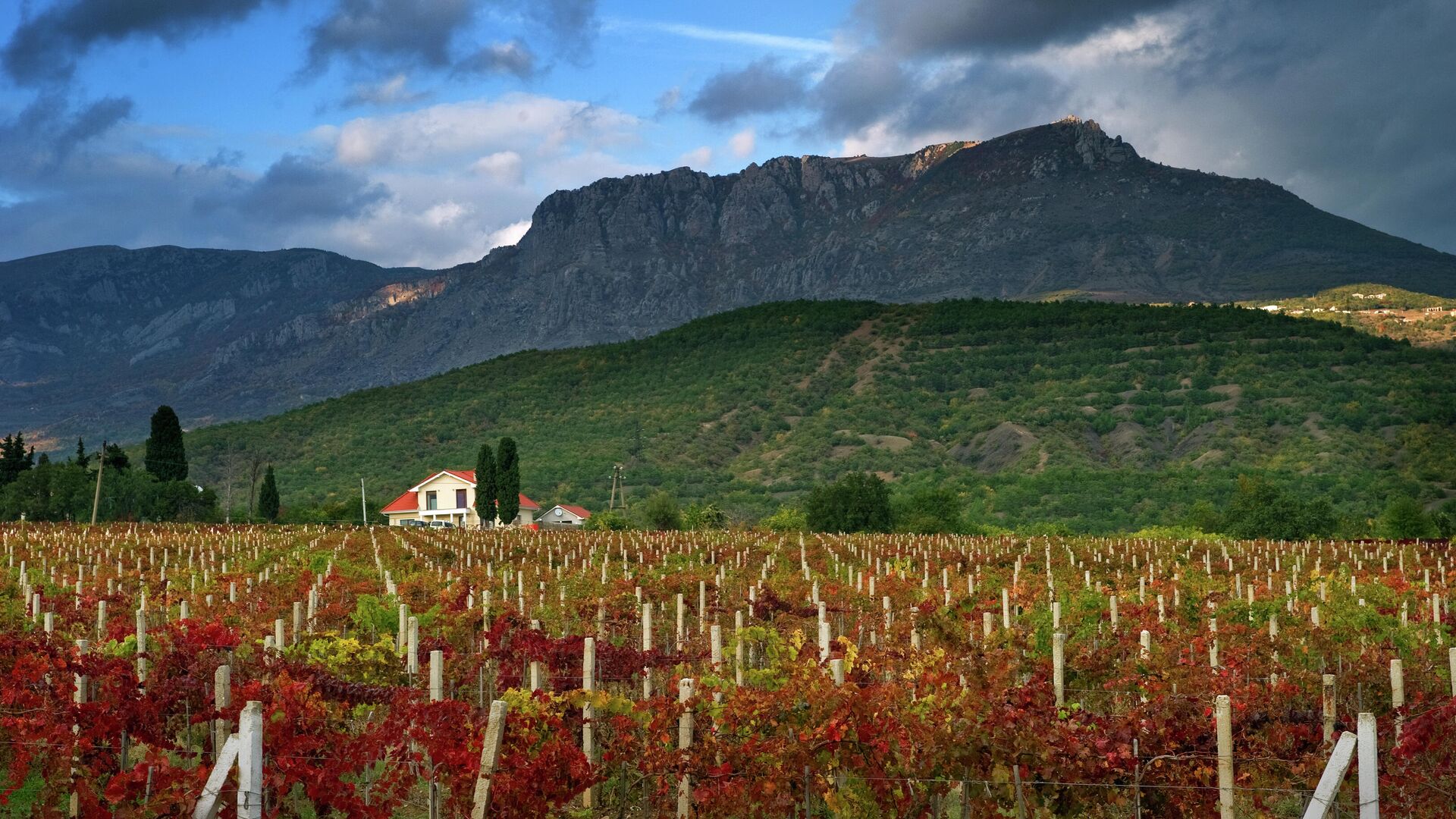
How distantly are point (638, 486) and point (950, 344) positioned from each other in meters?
42.5

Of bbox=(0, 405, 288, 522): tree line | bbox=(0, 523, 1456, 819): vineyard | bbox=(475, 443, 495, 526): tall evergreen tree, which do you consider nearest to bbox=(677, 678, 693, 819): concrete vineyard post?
bbox=(0, 523, 1456, 819): vineyard

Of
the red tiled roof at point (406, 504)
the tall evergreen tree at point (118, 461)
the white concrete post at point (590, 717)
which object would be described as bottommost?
the white concrete post at point (590, 717)

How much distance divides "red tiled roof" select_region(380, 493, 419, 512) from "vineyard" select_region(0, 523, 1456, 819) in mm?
62699

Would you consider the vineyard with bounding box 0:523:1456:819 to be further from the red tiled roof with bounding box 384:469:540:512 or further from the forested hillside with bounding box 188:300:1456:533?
the red tiled roof with bounding box 384:469:540:512

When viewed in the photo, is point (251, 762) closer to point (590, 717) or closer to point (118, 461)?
point (590, 717)

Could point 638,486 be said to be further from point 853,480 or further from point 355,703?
point 355,703

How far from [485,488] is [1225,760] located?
213 ft

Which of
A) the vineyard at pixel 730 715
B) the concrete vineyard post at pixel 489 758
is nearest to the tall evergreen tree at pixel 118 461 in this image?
the vineyard at pixel 730 715

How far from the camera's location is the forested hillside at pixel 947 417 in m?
78.8

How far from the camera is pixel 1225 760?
7.44m

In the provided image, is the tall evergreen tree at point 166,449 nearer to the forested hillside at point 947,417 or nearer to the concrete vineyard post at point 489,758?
the forested hillside at point 947,417

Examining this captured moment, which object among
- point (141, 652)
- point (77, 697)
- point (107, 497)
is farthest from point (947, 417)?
point (77, 697)

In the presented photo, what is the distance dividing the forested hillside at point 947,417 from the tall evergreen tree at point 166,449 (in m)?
10.3

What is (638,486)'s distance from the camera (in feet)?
302
